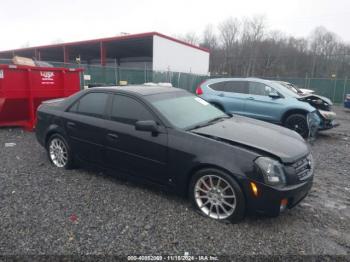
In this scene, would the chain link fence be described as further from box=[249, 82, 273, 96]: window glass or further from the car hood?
the car hood

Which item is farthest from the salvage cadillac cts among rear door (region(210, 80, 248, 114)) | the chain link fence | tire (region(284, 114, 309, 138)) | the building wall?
the building wall

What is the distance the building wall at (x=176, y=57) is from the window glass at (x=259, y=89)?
15832 mm

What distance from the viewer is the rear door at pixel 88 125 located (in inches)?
162

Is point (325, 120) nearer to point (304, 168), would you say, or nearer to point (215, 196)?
point (304, 168)

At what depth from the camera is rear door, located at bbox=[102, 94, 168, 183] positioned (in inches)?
138

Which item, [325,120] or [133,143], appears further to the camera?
[325,120]

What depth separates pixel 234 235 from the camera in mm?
2910

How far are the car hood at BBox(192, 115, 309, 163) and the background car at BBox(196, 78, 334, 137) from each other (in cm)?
390

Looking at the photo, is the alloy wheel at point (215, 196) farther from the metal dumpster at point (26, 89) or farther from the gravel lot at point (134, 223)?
the metal dumpster at point (26, 89)

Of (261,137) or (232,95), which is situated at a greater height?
(232,95)

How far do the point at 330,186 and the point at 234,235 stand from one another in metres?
2.36

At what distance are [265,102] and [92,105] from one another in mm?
5427

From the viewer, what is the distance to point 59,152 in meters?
4.77

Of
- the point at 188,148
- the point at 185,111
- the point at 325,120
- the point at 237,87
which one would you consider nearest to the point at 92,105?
the point at 185,111
